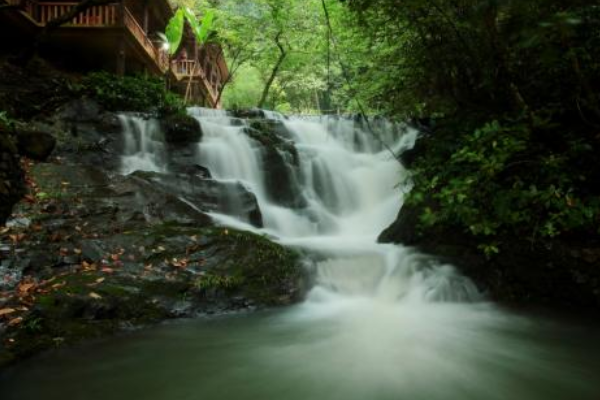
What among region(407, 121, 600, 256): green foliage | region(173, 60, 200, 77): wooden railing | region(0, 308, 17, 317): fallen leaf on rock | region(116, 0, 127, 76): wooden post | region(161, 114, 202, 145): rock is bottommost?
region(0, 308, 17, 317): fallen leaf on rock

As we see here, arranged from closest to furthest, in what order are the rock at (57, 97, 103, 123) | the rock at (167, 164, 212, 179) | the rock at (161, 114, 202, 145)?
the rock at (167, 164, 212, 179), the rock at (57, 97, 103, 123), the rock at (161, 114, 202, 145)

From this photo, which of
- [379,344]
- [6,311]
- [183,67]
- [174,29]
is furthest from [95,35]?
[379,344]

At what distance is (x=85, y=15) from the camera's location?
49.1ft

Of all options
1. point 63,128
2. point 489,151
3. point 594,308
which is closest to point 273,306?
point 489,151

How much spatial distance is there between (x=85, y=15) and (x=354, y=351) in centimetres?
1471

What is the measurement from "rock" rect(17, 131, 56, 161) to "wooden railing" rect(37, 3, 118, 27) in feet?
25.3

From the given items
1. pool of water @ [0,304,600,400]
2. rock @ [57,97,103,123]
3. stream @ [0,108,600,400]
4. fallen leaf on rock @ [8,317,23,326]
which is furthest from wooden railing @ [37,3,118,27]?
pool of water @ [0,304,600,400]

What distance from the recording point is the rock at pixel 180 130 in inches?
432

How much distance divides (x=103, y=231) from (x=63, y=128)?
4.59 metres

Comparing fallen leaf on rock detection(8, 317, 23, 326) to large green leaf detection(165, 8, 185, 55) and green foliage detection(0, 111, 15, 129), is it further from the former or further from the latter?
large green leaf detection(165, 8, 185, 55)

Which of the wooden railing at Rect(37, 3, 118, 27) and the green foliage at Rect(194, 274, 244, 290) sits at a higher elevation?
the wooden railing at Rect(37, 3, 118, 27)

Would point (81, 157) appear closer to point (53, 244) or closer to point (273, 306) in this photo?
point (53, 244)

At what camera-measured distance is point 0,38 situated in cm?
1409

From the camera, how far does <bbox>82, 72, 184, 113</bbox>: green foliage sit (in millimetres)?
11680
